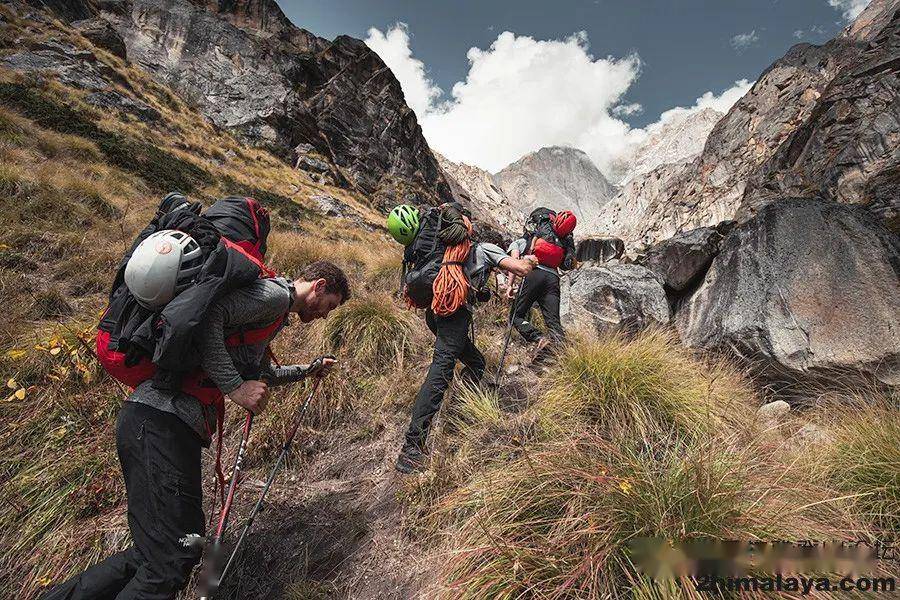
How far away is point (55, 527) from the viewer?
2289mm

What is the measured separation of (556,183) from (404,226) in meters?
196

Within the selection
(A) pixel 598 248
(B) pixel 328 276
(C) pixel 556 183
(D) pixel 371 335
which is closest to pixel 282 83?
(A) pixel 598 248

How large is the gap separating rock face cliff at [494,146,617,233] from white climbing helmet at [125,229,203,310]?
172 m

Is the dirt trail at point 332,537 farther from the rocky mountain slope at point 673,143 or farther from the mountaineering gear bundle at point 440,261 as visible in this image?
the rocky mountain slope at point 673,143

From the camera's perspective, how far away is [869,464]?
230 centimetres

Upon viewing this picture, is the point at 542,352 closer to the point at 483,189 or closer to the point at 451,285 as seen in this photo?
the point at 451,285

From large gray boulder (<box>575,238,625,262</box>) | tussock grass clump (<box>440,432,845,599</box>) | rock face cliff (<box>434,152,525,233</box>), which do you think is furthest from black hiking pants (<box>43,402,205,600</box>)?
rock face cliff (<box>434,152,525,233</box>)

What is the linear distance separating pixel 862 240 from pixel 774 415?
2.31 metres

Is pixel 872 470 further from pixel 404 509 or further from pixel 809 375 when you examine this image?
pixel 404 509

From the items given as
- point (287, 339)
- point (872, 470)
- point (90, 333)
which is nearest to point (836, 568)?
point (872, 470)

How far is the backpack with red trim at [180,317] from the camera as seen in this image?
4.91 ft

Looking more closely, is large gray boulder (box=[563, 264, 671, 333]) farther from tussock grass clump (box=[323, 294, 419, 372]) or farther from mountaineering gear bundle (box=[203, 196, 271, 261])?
mountaineering gear bundle (box=[203, 196, 271, 261])

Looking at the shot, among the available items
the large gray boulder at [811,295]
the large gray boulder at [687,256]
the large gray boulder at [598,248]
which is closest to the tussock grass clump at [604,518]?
the large gray boulder at [811,295]

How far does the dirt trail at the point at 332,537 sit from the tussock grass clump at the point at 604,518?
2.15 feet
